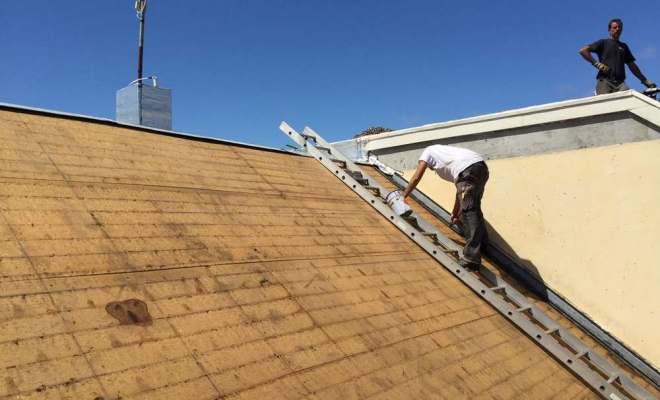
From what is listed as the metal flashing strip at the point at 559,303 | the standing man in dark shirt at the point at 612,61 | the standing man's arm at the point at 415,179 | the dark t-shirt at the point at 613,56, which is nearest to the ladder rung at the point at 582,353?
the metal flashing strip at the point at 559,303

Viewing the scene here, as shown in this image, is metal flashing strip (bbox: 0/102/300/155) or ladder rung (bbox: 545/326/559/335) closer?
metal flashing strip (bbox: 0/102/300/155)

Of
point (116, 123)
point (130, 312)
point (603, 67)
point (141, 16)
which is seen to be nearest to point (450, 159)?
point (603, 67)

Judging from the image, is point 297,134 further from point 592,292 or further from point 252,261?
point 592,292

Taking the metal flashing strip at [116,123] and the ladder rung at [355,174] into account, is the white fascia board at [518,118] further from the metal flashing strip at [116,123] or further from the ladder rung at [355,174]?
the metal flashing strip at [116,123]

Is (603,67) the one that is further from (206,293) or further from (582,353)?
(206,293)

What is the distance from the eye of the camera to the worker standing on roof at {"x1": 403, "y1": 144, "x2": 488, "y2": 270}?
193 inches

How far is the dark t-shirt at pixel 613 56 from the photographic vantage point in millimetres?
6340

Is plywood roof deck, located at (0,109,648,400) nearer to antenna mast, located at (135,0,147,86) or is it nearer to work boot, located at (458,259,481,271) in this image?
work boot, located at (458,259,481,271)

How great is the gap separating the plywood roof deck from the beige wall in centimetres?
186

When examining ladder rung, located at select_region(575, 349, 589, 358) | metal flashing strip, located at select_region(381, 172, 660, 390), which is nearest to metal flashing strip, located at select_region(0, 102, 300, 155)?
metal flashing strip, located at select_region(381, 172, 660, 390)

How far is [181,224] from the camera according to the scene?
325 cm

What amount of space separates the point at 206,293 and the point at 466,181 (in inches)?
132

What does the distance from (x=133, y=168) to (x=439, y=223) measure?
3.92 m

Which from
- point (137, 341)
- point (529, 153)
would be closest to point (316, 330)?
point (137, 341)
